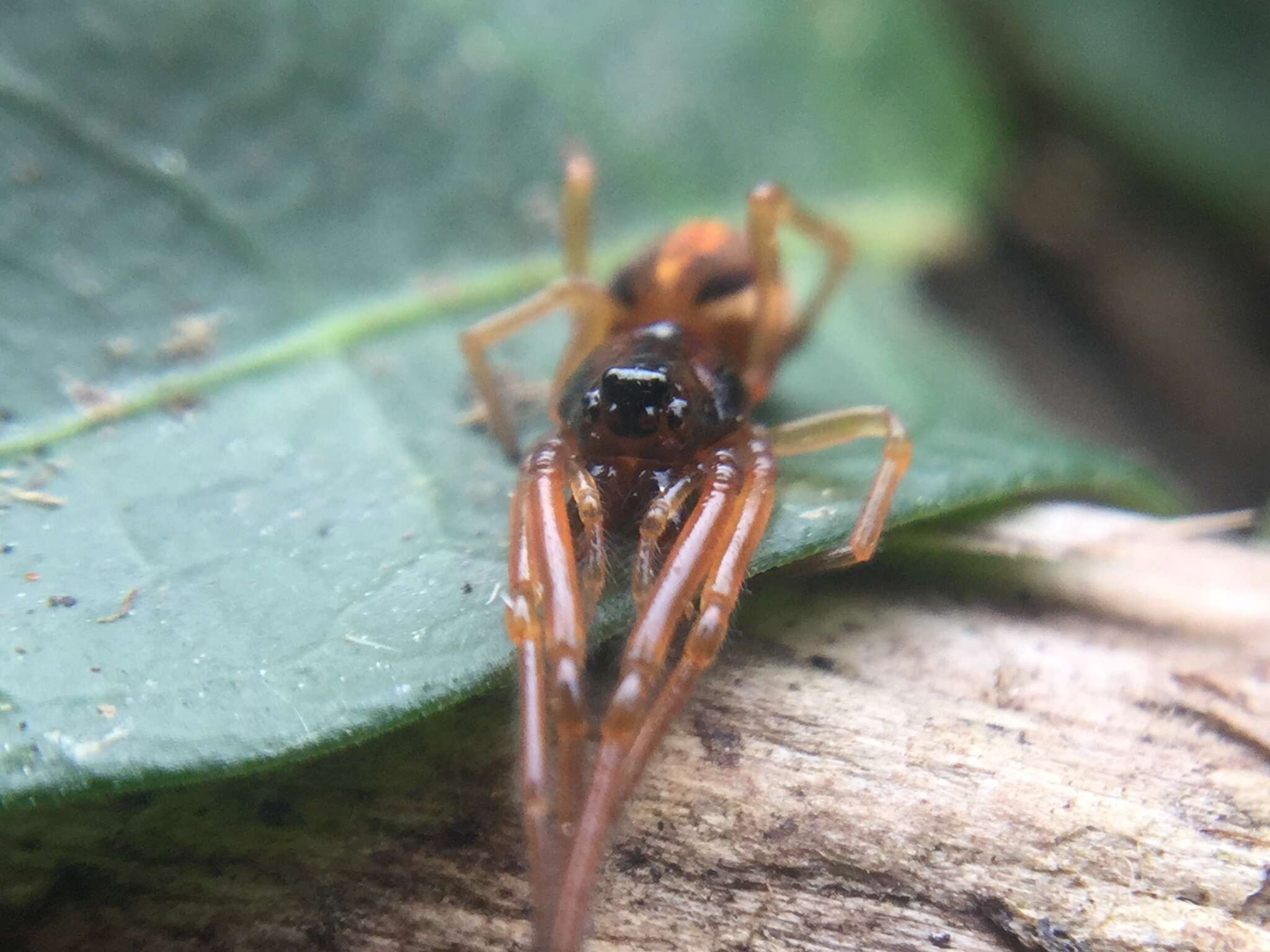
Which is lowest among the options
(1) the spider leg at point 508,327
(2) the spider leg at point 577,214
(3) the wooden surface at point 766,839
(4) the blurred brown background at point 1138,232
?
(3) the wooden surface at point 766,839

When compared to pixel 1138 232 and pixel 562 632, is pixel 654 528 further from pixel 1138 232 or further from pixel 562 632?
pixel 1138 232

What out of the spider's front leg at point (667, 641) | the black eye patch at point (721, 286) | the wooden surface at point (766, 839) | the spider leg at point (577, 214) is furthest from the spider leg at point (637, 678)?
the spider leg at point (577, 214)

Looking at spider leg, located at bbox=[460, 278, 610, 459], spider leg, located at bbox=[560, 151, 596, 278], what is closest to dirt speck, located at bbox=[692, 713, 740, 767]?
spider leg, located at bbox=[460, 278, 610, 459]

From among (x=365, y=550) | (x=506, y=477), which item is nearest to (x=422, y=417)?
(x=506, y=477)

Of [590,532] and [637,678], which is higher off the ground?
[590,532]

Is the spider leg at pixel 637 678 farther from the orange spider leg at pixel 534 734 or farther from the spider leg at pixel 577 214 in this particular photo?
the spider leg at pixel 577 214

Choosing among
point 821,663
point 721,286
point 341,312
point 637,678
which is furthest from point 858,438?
point 341,312
